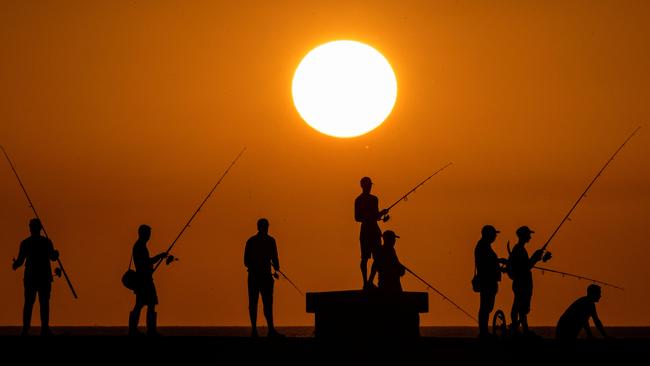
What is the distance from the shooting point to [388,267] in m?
19.7

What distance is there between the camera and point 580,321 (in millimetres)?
16719

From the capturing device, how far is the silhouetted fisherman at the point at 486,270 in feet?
A: 61.1

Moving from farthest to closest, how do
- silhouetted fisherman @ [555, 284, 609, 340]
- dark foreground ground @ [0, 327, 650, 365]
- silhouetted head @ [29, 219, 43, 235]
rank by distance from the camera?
silhouetted head @ [29, 219, 43, 235] → silhouetted fisherman @ [555, 284, 609, 340] → dark foreground ground @ [0, 327, 650, 365]

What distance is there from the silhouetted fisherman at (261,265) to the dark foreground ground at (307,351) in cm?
245

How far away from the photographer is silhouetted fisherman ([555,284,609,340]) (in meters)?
16.6

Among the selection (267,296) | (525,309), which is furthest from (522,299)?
(267,296)

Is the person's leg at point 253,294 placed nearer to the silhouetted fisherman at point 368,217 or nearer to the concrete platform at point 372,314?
the concrete platform at point 372,314

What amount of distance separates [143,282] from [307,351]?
12.3 ft

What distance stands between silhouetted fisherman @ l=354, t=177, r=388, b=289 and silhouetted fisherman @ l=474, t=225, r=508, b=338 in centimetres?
219

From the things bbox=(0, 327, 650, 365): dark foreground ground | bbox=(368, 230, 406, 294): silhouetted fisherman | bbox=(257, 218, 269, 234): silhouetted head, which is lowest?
bbox=(0, 327, 650, 365): dark foreground ground

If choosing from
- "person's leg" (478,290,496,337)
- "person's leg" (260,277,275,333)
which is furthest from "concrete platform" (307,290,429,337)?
"person's leg" (260,277,275,333)

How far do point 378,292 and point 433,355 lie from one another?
371cm

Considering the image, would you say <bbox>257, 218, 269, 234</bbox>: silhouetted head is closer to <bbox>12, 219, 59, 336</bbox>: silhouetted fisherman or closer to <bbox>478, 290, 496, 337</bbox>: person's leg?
<bbox>12, 219, 59, 336</bbox>: silhouetted fisherman

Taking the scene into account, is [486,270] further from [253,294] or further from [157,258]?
[157,258]
